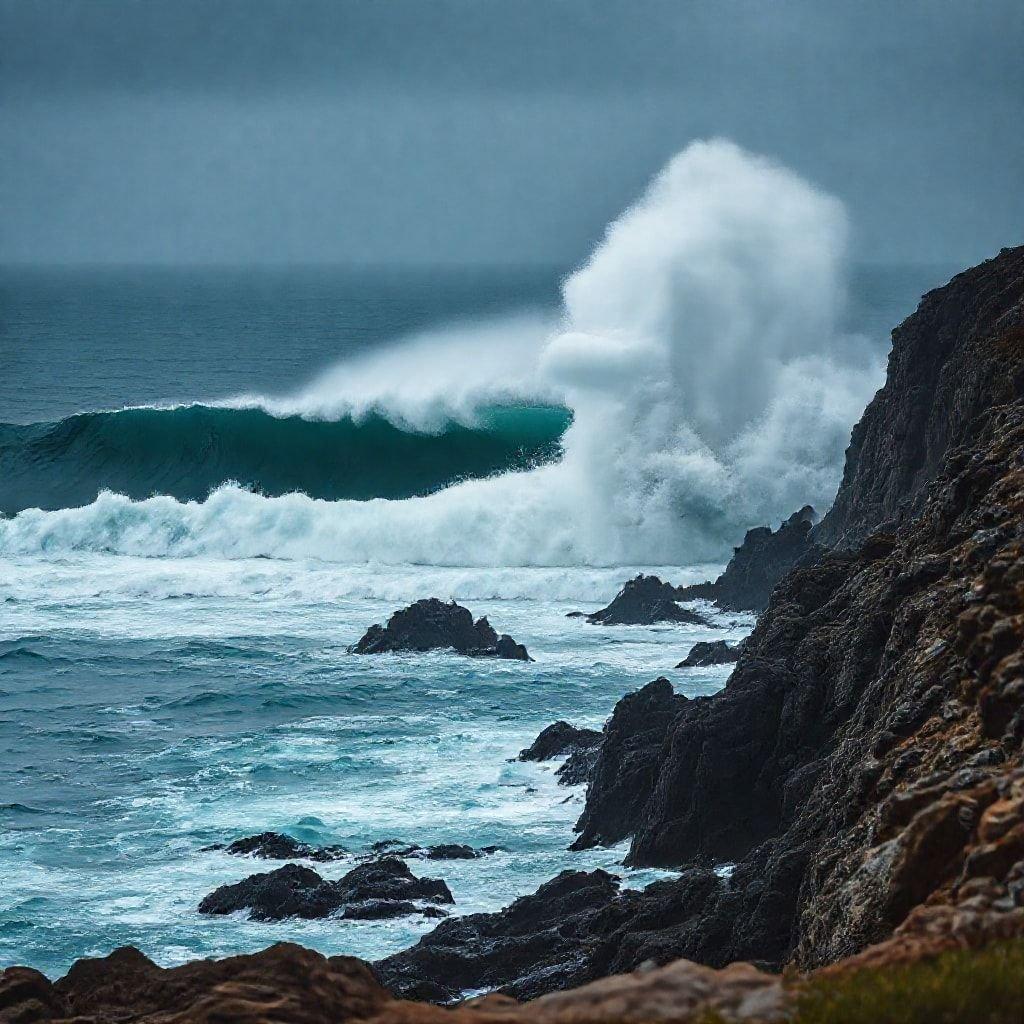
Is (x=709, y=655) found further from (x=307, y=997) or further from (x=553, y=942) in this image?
(x=307, y=997)

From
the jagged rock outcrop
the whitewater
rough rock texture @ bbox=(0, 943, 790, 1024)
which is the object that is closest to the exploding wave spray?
the whitewater

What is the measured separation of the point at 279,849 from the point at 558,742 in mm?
5571

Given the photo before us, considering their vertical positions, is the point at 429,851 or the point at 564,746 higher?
the point at 564,746

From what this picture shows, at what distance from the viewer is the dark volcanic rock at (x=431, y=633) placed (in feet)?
103

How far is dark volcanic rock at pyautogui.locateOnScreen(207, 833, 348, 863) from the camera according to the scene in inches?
770

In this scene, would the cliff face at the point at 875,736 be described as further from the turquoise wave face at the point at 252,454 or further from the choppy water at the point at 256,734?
the turquoise wave face at the point at 252,454

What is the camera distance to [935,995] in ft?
19.8

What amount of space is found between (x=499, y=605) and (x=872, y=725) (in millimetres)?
24070

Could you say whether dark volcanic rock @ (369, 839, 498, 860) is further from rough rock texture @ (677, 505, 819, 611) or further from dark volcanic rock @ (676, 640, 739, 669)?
rough rock texture @ (677, 505, 819, 611)

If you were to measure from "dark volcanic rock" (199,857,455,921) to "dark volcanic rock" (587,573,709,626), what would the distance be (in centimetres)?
1594


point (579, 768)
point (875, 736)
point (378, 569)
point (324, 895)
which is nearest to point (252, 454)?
point (378, 569)

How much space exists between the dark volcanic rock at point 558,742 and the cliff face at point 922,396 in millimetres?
6210

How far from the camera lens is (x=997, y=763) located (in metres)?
9.70

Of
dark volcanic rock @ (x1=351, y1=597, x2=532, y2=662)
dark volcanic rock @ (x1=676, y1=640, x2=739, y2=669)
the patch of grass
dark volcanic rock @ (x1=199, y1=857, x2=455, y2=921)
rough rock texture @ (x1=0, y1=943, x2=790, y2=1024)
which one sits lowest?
dark volcanic rock @ (x1=199, y1=857, x2=455, y2=921)
